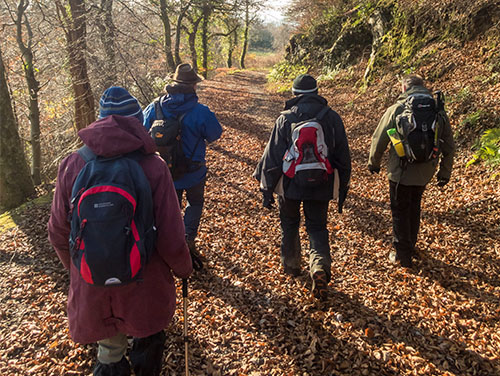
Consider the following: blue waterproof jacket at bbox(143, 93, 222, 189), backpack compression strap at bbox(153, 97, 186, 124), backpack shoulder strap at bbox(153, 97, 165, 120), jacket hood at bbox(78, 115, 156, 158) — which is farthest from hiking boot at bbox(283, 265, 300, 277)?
jacket hood at bbox(78, 115, 156, 158)

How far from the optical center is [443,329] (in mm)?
3346

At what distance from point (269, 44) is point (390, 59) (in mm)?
64516

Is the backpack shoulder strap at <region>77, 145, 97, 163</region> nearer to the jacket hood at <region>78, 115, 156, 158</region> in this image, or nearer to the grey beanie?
the jacket hood at <region>78, 115, 156, 158</region>

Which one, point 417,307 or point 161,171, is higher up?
point 161,171

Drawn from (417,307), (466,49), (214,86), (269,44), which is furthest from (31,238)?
(269,44)

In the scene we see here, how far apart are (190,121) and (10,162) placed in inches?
201

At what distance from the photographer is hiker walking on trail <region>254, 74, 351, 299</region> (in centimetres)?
342

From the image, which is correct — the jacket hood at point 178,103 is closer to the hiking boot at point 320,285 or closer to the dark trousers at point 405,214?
the hiking boot at point 320,285

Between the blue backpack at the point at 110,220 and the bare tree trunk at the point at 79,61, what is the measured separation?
7398 millimetres

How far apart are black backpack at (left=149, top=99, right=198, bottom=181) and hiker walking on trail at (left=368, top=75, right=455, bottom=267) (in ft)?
7.84

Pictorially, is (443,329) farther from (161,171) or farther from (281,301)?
(161,171)

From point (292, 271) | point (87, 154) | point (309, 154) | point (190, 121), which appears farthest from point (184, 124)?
point (292, 271)

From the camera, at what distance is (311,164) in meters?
3.43

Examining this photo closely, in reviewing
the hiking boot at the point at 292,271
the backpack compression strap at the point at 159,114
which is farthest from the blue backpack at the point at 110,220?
the hiking boot at the point at 292,271
